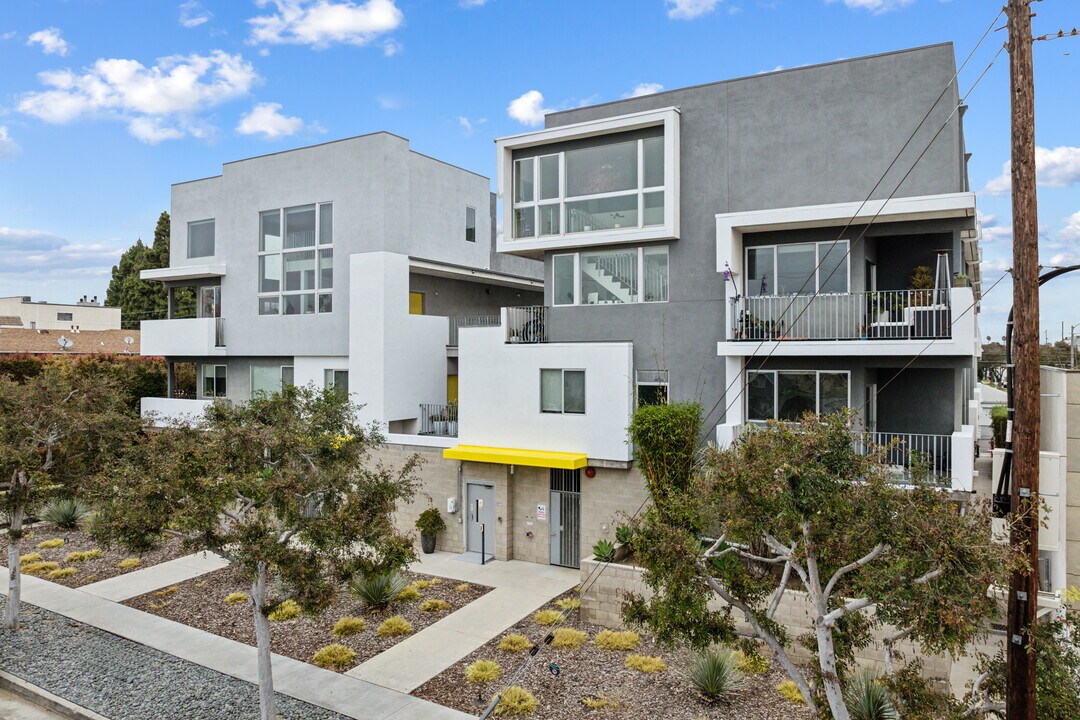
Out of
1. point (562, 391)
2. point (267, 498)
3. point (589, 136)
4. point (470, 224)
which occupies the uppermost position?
point (589, 136)

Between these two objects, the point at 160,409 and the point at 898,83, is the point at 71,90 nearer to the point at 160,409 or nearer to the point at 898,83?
the point at 160,409

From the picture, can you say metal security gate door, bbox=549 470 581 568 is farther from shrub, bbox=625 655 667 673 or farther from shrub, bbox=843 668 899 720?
shrub, bbox=843 668 899 720

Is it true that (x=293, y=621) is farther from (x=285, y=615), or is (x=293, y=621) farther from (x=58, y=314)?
(x=58, y=314)

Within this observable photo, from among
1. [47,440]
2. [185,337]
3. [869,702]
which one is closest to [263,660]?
[47,440]

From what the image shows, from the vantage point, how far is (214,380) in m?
26.1

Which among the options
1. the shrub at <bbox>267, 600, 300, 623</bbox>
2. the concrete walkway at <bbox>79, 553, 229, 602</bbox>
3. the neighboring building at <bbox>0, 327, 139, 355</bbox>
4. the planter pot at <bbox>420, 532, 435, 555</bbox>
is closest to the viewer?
the shrub at <bbox>267, 600, 300, 623</bbox>

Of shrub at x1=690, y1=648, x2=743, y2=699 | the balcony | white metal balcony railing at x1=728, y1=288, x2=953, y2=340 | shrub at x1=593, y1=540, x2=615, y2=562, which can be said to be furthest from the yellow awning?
the balcony

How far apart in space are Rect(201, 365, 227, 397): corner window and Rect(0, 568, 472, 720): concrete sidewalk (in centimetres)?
965

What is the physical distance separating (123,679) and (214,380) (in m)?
15.5

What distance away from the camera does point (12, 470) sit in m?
14.6

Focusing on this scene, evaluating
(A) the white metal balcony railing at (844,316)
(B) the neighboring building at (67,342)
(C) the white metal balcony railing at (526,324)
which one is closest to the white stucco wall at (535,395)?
(C) the white metal balcony railing at (526,324)

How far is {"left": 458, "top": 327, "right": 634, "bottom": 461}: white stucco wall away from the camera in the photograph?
1700 centimetres

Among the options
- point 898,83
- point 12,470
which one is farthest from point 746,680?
point 12,470

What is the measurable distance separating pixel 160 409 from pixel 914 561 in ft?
87.5
